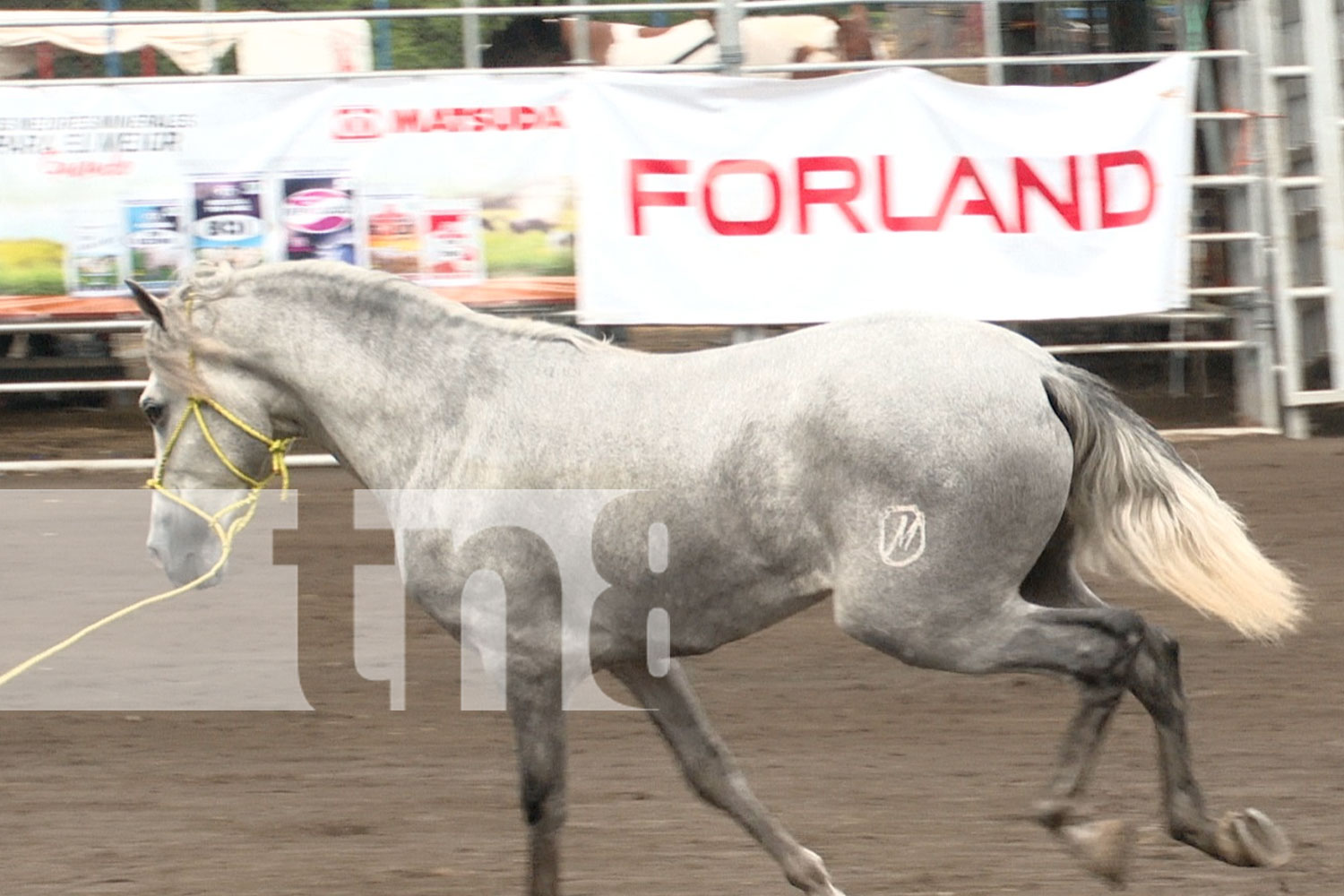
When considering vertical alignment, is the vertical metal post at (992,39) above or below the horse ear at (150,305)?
above

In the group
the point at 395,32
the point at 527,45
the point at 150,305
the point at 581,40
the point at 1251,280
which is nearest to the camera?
the point at 150,305

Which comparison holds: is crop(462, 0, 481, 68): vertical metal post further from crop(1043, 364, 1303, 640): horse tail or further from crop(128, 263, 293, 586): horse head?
crop(1043, 364, 1303, 640): horse tail

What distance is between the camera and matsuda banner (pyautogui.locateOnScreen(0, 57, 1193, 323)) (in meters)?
9.74

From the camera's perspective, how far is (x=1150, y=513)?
402 centimetres

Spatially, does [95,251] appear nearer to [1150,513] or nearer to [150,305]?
[150,305]

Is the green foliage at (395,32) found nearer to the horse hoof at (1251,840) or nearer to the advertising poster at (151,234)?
the advertising poster at (151,234)

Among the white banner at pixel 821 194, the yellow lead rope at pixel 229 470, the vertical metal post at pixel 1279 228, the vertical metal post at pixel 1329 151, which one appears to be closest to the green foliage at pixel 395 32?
the white banner at pixel 821 194

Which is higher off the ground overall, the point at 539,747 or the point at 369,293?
the point at 369,293

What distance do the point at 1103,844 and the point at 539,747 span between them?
4.07 ft

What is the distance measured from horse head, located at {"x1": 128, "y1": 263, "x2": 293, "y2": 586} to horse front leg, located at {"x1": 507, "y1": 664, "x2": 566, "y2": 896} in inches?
33.2

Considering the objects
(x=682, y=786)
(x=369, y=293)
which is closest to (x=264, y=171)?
(x=682, y=786)

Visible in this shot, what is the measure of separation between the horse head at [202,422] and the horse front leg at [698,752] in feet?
3.29

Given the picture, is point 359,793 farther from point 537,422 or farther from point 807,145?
point 807,145

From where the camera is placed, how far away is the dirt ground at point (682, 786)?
4633mm
